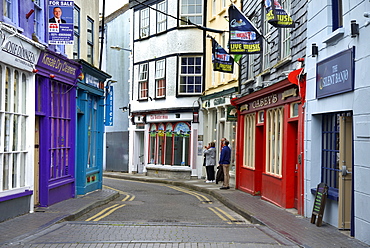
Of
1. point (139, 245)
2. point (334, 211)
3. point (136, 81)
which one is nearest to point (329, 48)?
point (334, 211)

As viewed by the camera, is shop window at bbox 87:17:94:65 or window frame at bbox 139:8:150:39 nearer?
shop window at bbox 87:17:94:65

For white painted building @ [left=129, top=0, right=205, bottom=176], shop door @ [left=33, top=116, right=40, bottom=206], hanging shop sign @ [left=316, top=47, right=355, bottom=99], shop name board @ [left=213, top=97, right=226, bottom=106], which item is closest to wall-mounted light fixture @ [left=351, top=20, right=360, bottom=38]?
hanging shop sign @ [left=316, top=47, right=355, bottom=99]

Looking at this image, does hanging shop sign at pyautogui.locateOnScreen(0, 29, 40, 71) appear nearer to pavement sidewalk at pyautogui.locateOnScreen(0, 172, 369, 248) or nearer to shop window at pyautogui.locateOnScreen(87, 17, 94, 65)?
pavement sidewalk at pyautogui.locateOnScreen(0, 172, 369, 248)

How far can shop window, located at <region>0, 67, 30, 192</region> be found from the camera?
12.0 metres

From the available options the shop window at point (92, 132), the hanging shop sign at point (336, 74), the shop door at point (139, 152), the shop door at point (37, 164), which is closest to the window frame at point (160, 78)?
the shop door at point (139, 152)

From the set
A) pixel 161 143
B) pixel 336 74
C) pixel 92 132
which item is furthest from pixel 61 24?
pixel 161 143

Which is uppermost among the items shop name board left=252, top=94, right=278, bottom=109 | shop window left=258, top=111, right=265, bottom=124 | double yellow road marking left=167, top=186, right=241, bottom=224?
shop name board left=252, top=94, right=278, bottom=109

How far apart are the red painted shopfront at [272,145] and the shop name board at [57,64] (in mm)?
5657

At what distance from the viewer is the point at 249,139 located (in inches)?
795

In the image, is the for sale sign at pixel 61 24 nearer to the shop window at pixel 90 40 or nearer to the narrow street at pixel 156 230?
the narrow street at pixel 156 230

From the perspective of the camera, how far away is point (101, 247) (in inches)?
357

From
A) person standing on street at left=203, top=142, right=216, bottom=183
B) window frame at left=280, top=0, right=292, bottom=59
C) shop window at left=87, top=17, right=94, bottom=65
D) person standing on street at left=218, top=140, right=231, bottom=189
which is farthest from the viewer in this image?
person standing on street at left=203, top=142, right=216, bottom=183

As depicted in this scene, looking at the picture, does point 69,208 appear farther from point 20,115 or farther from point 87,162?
point 87,162

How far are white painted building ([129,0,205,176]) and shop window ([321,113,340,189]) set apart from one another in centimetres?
1605
